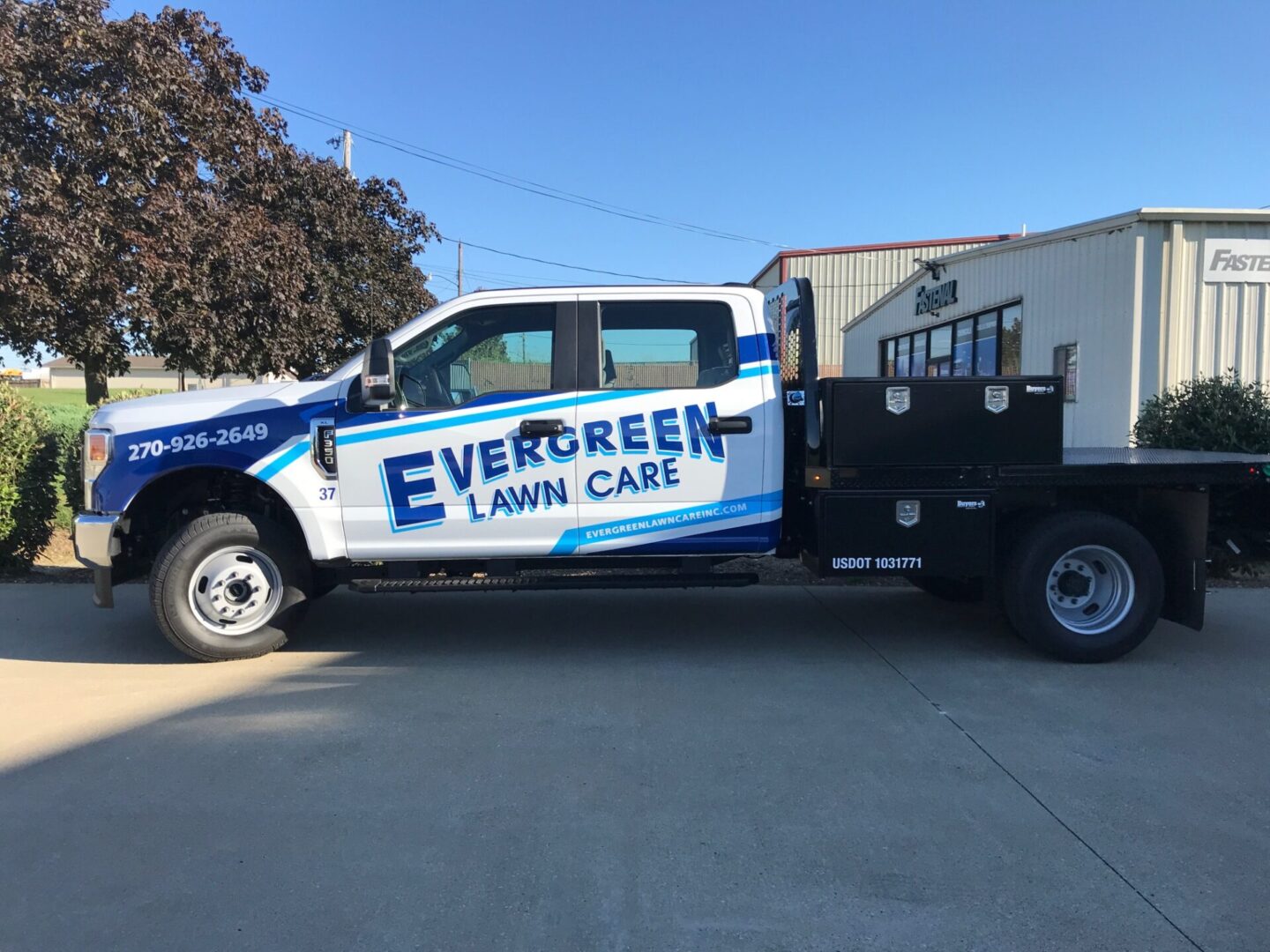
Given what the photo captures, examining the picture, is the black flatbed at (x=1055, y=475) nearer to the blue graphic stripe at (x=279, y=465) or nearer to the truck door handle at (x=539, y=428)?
the truck door handle at (x=539, y=428)

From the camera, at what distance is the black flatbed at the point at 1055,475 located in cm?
557

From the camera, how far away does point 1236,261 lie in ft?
38.0

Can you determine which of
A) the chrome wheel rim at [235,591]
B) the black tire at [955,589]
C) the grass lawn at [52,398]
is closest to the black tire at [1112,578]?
the black tire at [955,589]

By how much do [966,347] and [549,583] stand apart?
13234 millimetres

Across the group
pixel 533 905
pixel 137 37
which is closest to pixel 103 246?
pixel 137 37

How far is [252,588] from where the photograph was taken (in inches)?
227

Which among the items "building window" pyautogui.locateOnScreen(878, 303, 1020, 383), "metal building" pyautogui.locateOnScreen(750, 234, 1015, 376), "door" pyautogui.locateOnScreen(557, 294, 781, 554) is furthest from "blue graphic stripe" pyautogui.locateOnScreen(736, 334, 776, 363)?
"metal building" pyautogui.locateOnScreen(750, 234, 1015, 376)

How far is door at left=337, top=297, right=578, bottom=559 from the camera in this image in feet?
18.2

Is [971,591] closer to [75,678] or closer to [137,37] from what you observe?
[75,678]

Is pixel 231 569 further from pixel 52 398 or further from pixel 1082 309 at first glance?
pixel 52 398

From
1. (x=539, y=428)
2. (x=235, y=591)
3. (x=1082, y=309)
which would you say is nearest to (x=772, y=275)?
(x=1082, y=309)

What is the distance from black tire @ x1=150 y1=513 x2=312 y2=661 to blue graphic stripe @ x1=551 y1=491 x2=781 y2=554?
1.70 m

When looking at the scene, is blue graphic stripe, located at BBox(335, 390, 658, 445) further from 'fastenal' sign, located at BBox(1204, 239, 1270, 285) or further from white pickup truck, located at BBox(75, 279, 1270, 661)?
'fastenal' sign, located at BBox(1204, 239, 1270, 285)

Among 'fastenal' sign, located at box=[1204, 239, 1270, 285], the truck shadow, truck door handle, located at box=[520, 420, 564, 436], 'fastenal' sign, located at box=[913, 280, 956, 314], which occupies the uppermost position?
'fastenal' sign, located at box=[913, 280, 956, 314]
